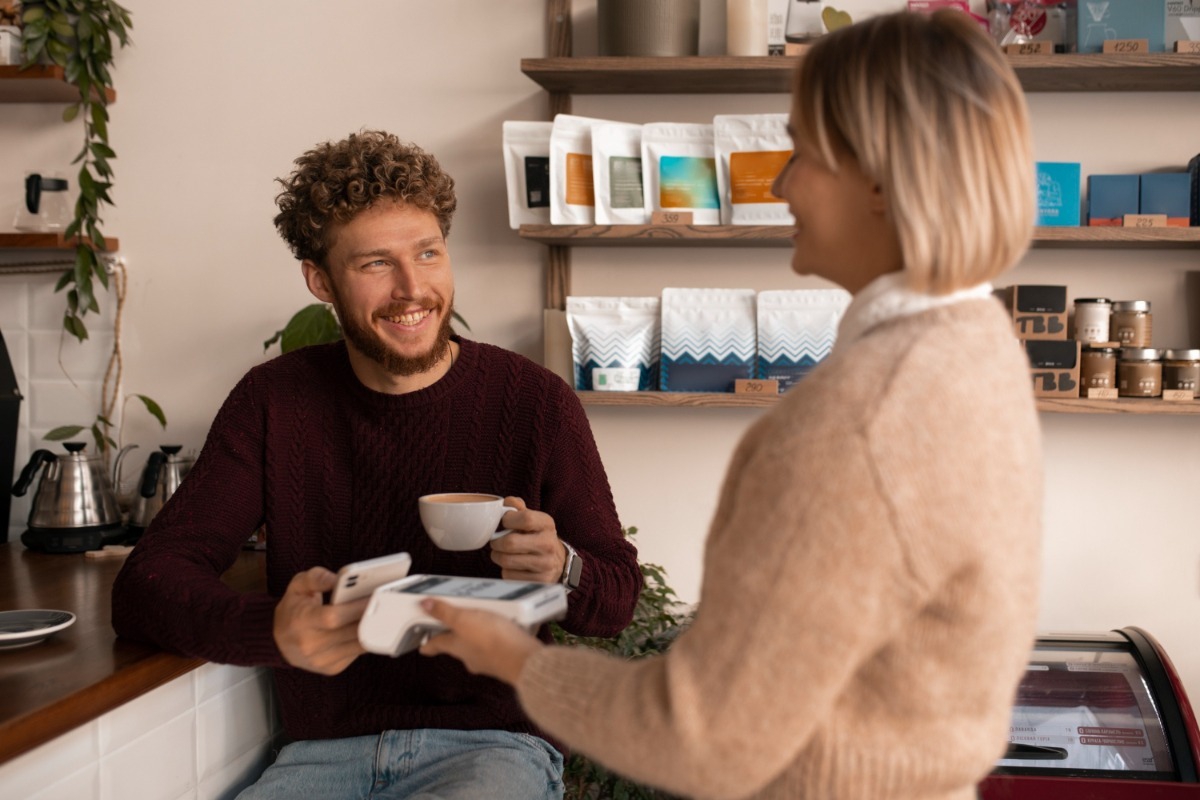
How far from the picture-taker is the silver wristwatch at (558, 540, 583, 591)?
146 centimetres

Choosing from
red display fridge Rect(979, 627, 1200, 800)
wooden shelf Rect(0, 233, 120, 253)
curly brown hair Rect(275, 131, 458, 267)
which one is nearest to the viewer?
curly brown hair Rect(275, 131, 458, 267)

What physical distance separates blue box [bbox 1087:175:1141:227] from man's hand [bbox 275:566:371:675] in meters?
1.81

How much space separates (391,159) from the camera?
5.66ft

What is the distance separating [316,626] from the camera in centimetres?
122

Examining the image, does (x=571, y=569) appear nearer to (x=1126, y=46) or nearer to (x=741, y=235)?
(x=741, y=235)

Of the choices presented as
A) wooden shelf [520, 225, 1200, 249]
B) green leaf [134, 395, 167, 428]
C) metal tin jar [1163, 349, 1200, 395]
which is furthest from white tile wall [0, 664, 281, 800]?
metal tin jar [1163, 349, 1200, 395]

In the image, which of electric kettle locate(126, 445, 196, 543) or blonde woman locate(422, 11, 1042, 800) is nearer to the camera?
blonde woman locate(422, 11, 1042, 800)

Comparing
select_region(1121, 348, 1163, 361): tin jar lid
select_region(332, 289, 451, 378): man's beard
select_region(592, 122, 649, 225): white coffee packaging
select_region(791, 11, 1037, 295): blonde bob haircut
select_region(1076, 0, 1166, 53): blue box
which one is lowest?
select_region(1121, 348, 1163, 361): tin jar lid

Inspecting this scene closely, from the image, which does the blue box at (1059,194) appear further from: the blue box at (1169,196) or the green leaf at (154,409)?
the green leaf at (154,409)

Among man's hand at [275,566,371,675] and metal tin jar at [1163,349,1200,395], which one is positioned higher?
metal tin jar at [1163,349,1200,395]

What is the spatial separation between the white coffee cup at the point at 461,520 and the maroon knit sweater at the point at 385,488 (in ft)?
0.99

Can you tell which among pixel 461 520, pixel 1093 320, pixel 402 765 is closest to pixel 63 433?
pixel 402 765

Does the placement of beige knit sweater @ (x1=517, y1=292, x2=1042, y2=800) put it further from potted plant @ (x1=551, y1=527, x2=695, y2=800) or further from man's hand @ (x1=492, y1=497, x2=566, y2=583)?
potted plant @ (x1=551, y1=527, x2=695, y2=800)

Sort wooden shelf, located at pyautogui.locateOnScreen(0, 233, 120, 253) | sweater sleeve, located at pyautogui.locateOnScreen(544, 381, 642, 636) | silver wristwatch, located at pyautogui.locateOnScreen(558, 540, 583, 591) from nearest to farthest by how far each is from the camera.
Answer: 1. silver wristwatch, located at pyautogui.locateOnScreen(558, 540, 583, 591)
2. sweater sleeve, located at pyautogui.locateOnScreen(544, 381, 642, 636)
3. wooden shelf, located at pyautogui.locateOnScreen(0, 233, 120, 253)
